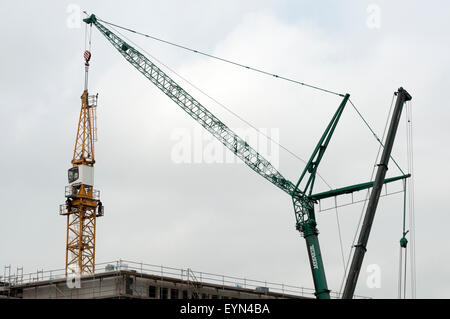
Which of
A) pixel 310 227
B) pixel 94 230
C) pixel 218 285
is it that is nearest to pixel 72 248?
pixel 94 230

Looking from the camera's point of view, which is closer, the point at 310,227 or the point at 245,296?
the point at 245,296

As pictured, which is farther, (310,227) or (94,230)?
(94,230)

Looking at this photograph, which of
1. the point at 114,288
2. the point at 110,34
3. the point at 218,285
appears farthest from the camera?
the point at 110,34

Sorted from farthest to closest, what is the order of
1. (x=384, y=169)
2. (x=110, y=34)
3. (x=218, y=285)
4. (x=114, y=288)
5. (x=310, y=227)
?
(x=110, y=34) < (x=310, y=227) < (x=218, y=285) < (x=114, y=288) < (x=384, y=169)

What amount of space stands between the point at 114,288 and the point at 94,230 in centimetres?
5538

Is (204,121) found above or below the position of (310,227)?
above

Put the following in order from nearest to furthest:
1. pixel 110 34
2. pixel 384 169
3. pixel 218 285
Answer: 1. pixel 384 169
2. pixel 218 285
3. pixel 110 34
